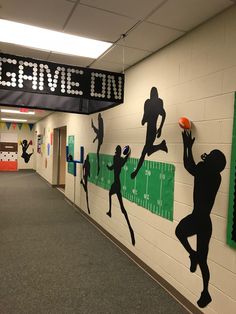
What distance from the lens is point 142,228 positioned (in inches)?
120

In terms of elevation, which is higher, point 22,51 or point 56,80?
point 22,51

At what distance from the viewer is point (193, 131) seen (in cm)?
226

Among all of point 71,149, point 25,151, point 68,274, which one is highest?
point 71,149

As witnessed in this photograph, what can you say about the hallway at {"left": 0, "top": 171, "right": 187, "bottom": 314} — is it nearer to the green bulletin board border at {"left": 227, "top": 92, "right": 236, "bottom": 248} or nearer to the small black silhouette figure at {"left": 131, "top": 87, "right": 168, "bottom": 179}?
the green bulletin board border at {"left": 227, "top": 92, "right": 236, "bottom": 248}

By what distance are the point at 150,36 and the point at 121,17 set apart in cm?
45

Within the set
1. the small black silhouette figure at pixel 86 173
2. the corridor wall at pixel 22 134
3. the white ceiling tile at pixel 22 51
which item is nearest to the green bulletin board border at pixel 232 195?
the white ceiling tile at pixel 22 51

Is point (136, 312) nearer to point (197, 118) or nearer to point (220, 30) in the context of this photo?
point (197, 118)

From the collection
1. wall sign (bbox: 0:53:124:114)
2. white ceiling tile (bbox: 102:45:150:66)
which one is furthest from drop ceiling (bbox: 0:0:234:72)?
wall sign (bbox: 0:53:124:114)

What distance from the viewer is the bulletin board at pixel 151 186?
8.45 feet

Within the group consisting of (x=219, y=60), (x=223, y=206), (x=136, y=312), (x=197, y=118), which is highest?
(x=219, y=60)

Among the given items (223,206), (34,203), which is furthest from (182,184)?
(34,203)

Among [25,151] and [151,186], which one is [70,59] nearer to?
[151,186]

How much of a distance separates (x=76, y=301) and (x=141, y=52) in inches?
101

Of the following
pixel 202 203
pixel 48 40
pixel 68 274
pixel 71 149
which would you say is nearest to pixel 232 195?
pixel 202 203
